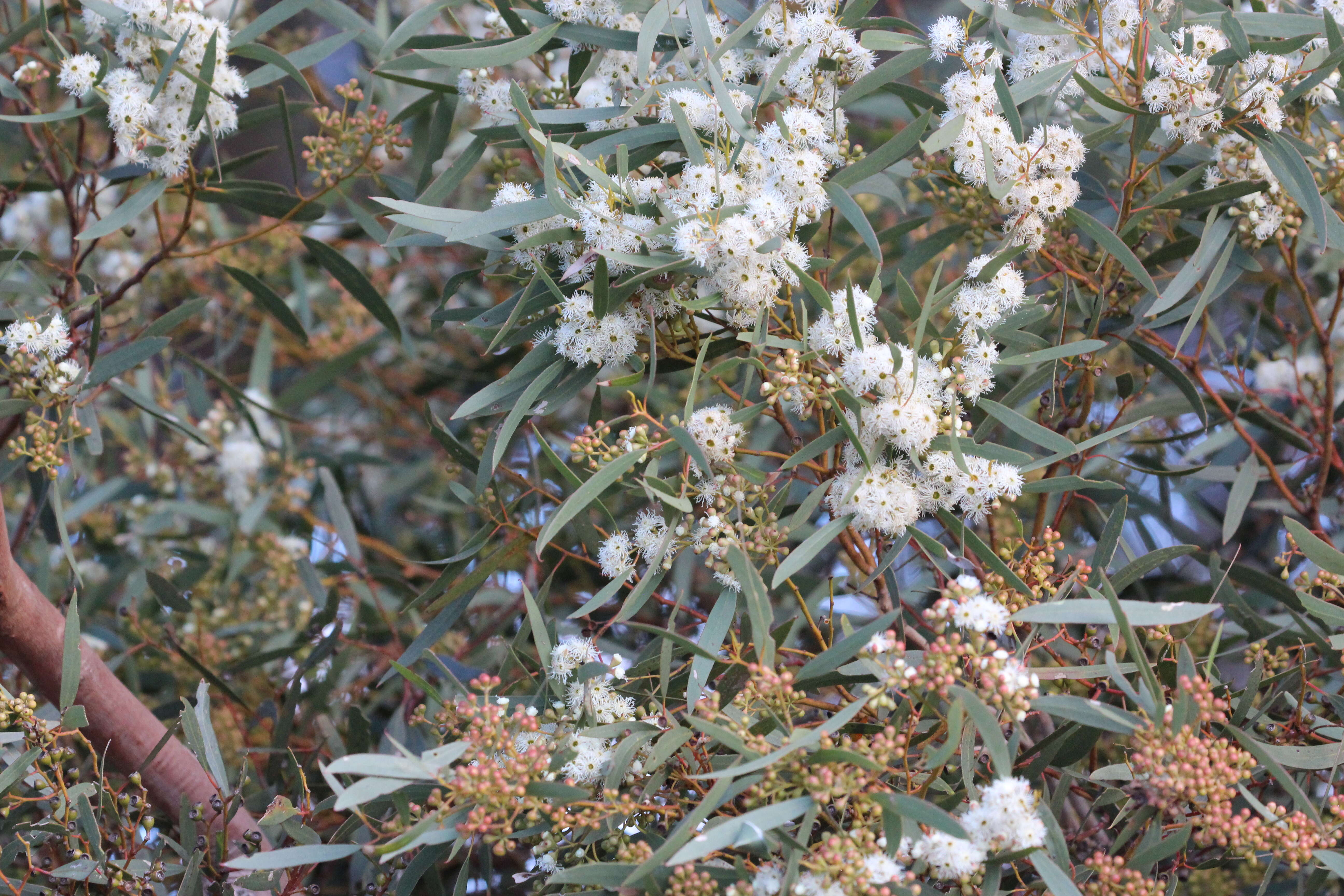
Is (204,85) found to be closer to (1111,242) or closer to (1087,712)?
(1111,242)

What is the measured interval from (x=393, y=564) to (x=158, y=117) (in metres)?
0.93

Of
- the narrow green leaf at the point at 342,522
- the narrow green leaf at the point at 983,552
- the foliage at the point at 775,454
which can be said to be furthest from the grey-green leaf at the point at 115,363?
the narrow green leaf at the point at 983,552

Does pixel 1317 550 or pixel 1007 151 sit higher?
pixel 1007 151

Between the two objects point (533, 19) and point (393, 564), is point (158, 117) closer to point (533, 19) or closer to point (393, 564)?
point (533, 19)

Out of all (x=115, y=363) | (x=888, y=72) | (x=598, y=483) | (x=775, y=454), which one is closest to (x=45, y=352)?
(x=115, y=363)

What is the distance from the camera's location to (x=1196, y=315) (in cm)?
101

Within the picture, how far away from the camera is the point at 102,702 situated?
1138 millimetres

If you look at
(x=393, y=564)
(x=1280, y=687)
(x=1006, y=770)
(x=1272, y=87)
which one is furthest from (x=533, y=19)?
(x=393, y=564)

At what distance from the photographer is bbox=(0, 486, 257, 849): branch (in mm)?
1098

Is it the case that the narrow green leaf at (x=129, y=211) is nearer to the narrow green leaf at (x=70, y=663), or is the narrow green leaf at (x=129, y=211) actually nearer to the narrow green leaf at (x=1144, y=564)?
the narrow green leaf at (x=70, y=663)

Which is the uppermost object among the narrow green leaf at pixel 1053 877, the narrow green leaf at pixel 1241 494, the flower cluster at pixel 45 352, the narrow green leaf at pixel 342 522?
the flower cluster at pixel 45 352

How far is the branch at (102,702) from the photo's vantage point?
1.10 m

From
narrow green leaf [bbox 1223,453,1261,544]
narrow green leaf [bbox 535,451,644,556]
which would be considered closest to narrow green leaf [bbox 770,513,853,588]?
narrow green leaf [bbox 535,451,644,556]

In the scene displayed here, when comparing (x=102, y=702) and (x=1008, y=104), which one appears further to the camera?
(x=102, y=702)
